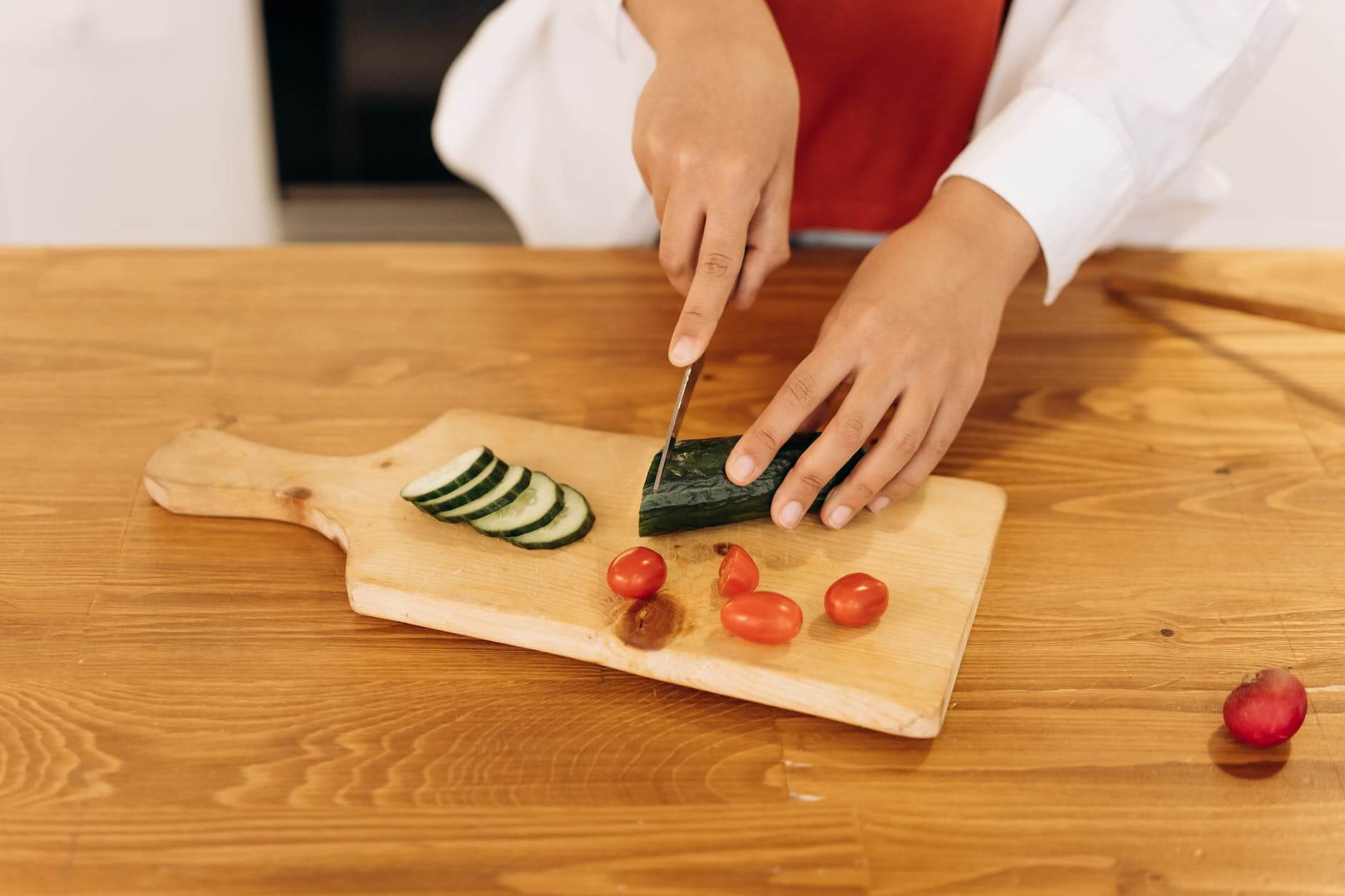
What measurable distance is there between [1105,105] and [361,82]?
294 cm

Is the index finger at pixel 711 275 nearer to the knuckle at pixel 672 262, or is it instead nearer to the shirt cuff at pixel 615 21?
the knuckle at pixel 672 262

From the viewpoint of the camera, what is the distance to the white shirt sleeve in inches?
71.4

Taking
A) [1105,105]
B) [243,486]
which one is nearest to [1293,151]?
[1105,105]

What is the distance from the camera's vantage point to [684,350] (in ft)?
5.48

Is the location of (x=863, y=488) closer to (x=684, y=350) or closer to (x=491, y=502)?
(x=684, y=350)

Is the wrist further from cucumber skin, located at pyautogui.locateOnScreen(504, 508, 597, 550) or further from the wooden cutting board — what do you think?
cucumber skin, located at pyautogui.locateOnScreen(504, 508, 597, 550)

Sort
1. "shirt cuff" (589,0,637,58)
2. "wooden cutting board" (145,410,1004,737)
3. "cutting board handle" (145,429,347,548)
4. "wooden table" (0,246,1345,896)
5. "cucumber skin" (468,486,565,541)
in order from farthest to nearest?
"shirt cuff" (589,0,637,58), "cutting board handle" (145,429,347,548), "cucumber skin" (468,486,565,541), "wooden cutting board" (145,410,1004,737), "wooden table" (0,246,1345,896)

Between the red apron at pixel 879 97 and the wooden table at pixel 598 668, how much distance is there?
29cm

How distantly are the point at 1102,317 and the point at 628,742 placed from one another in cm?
137

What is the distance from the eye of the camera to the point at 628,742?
4.66ft

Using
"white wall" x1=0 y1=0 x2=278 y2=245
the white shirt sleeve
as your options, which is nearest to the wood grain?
the white shirt sleeve

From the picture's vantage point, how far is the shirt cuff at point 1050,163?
1.80 m

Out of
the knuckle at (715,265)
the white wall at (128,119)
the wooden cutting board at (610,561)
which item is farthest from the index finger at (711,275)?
the white wall at (128,119)

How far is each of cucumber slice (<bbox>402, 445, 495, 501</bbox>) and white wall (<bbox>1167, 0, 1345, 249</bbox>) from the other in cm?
286
